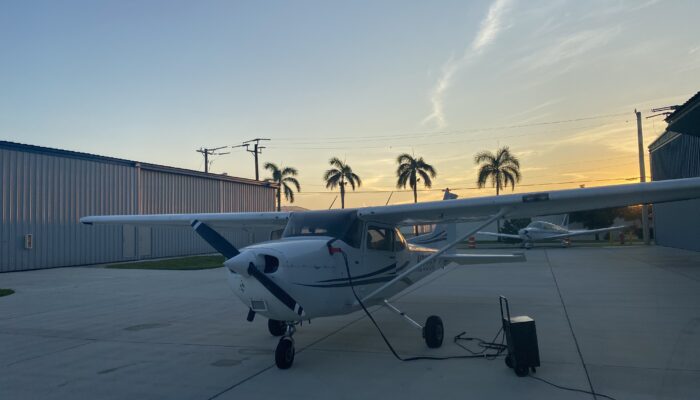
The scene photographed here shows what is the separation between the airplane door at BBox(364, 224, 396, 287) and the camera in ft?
22.7

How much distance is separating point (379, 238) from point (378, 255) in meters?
0.30

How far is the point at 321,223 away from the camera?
6734mm

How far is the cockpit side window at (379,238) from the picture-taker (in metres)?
7.17

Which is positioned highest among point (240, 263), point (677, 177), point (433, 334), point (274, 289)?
point (677, 177)

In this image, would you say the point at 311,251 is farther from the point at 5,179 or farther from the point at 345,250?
the point at 5,179

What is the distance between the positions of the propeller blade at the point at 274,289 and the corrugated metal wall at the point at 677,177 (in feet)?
86.9

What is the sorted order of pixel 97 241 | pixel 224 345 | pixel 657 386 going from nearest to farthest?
Result: 1. pixel 657 386
2. pixel 224 345
3. pixel 97 241

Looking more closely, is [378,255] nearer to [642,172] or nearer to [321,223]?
[321,223]

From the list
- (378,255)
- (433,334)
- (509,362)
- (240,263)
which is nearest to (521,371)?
(509,362)

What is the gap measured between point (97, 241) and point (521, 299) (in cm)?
2113

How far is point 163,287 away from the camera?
14.1 meters

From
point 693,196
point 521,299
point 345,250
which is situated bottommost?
point 521,299

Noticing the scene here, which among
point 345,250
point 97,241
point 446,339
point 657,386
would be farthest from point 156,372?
point 97,241

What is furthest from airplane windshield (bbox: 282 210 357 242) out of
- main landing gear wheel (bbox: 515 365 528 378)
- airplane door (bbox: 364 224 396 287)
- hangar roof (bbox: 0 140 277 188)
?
hangar roof (bbox: 0 140 277 188)
